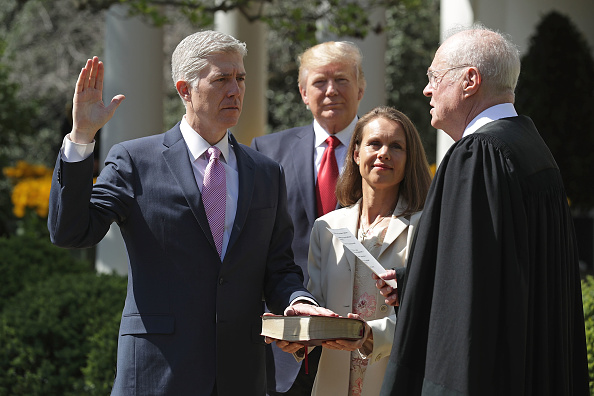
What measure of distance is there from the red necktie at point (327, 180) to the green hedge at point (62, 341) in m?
2.00

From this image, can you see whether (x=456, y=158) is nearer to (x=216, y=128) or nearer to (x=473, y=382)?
(x=473, y=382)

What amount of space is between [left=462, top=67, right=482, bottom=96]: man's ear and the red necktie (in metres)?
1.54

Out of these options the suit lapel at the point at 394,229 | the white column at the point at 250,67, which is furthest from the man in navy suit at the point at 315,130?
the white column at the point at 250,67

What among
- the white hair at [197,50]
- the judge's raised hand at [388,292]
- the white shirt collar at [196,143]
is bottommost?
the judge's raised hand at [388,292]

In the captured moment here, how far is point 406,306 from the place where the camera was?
2912mm

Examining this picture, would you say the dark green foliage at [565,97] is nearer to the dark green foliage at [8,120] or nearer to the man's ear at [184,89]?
the dark green foliage at [8,120]

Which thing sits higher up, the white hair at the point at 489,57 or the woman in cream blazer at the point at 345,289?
the white hair at the point at 489,57

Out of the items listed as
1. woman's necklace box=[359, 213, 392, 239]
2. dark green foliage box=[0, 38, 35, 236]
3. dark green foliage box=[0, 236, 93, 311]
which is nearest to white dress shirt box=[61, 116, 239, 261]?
woman's necklace box=[359, 213, 392, 239]

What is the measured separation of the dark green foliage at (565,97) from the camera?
11953mm

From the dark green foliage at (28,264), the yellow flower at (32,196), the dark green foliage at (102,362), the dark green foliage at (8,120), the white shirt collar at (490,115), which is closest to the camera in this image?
the white shirt collar at (490,115)

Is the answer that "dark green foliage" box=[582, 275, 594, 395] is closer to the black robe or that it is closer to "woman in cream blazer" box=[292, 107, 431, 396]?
"woman in cream blazer" box=[292, 107, 431, 396]

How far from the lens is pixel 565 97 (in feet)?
39.7

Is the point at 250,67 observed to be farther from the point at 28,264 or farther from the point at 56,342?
the point at 56,342

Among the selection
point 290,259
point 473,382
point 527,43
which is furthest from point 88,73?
point 527,43
